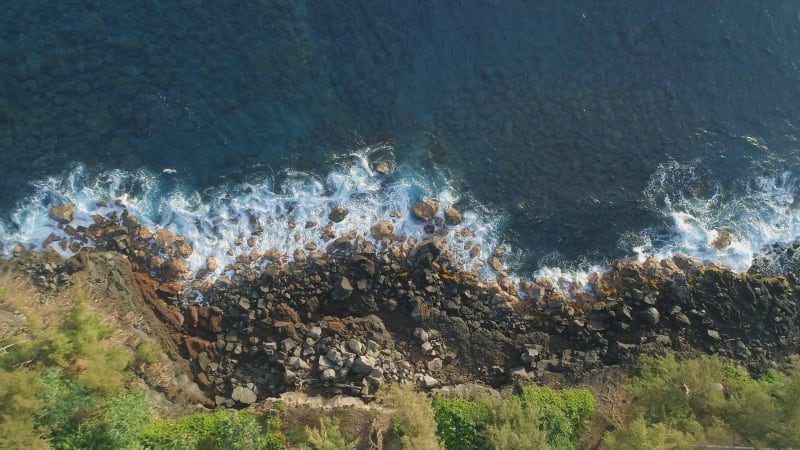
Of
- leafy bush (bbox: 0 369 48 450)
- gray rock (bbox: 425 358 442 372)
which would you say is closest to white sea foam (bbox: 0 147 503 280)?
gray rock (bbox: 425 358 442 372)

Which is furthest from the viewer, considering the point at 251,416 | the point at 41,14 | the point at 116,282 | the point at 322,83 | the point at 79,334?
the point at 322,83

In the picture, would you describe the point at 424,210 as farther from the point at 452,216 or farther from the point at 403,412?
the point at 403,412

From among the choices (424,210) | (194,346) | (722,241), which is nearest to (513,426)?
(424,210)

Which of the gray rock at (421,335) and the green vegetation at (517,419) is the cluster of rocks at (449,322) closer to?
the gray rock at (421,335)

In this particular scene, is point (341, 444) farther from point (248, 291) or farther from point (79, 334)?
point (79, 334)

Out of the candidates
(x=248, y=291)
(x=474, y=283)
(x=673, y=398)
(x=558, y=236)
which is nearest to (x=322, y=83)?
(x=248, y=291)

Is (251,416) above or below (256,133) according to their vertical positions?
below

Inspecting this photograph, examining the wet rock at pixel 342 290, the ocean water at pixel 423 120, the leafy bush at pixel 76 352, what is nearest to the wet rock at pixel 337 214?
the ocean water at pixel 423 120
